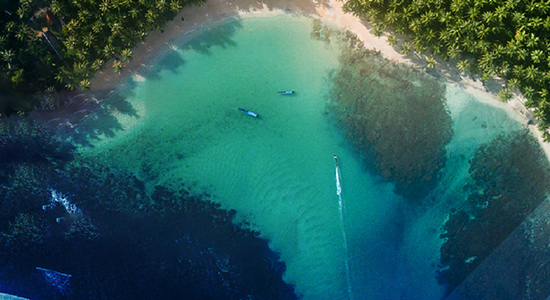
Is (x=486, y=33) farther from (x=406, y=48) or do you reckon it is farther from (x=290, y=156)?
(x=290, y=156)

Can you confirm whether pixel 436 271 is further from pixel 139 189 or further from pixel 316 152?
pixel 139 189

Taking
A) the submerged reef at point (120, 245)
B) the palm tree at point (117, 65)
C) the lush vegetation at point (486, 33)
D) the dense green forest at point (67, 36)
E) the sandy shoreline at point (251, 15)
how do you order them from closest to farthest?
the lush vegetation at point (486, 33)
the dense green forest at point (67, 36)
the palm tree at point (117, 65)
the submerged reef at point (120, 245)
the sandy shoreline at point (251, 15)

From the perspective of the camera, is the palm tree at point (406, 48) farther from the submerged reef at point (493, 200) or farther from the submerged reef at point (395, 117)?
the submerged reef at point (493, 200)

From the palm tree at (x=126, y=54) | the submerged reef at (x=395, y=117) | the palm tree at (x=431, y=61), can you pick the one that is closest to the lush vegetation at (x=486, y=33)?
the palm tree at (x=431, y=61)

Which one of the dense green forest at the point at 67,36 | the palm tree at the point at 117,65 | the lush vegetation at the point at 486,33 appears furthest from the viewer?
the palm tree at the point at 117,65

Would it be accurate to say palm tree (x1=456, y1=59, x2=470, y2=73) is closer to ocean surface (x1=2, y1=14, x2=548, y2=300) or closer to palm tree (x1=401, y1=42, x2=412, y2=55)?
ocean surface (x1=2, y1=14, x2=548, y2=300)

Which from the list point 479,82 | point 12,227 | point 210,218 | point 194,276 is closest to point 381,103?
point 479,82
